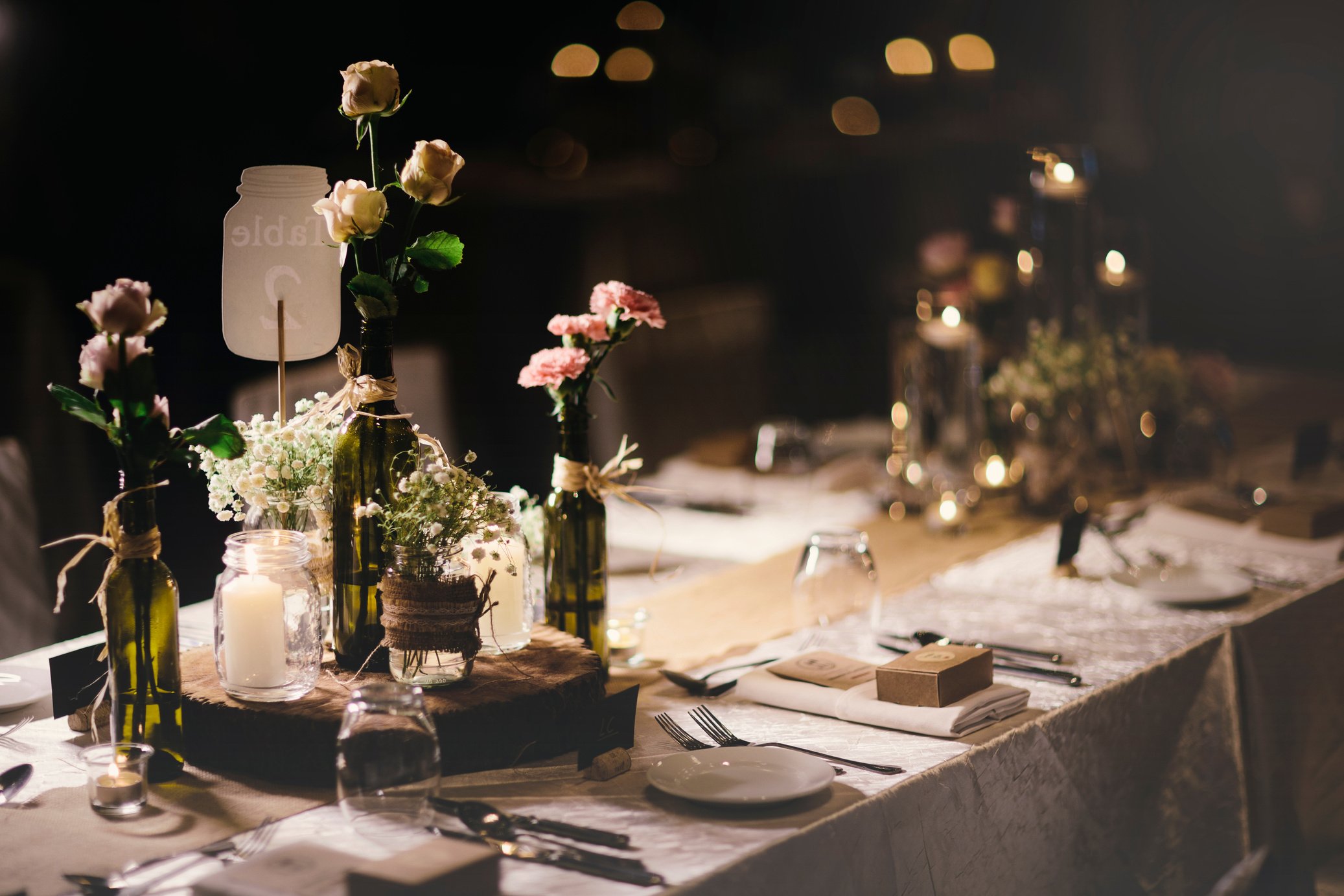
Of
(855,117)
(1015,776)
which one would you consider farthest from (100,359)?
(855,117)

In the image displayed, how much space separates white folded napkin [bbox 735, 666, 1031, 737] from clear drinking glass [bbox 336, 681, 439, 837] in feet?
1.58

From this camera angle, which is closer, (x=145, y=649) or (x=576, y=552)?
(x=145, y=649)

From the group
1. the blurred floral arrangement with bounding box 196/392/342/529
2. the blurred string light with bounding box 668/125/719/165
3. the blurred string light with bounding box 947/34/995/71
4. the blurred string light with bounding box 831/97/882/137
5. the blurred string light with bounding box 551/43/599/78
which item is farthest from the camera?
the blurred string light with bounding box 551/43/599/78

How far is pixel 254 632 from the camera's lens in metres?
1.13

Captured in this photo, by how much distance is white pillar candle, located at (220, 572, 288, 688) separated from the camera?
1.13 m

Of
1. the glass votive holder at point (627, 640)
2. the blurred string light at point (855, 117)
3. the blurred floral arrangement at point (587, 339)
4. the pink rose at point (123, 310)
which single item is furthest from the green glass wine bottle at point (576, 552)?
the blurred string light at point (855, 117)

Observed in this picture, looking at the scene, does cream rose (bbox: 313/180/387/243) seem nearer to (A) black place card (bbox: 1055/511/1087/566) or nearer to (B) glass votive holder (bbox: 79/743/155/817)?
(B) glass votive holder (bbox: 79/743/155/817)

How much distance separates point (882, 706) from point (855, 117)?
406 centimetres

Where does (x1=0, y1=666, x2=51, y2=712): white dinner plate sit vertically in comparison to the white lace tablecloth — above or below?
above

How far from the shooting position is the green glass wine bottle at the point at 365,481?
1213mm

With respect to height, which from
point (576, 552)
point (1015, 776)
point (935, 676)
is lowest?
point (1015, 776)

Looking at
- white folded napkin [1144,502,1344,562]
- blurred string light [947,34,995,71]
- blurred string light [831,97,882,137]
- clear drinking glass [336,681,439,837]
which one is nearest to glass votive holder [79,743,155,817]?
clear drinking glass [336,681,439,837]

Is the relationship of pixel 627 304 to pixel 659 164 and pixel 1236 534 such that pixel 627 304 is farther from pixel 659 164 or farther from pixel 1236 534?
pixel 659 164

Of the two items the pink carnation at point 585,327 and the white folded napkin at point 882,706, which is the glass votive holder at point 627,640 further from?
the pink carnation at point 585,327
